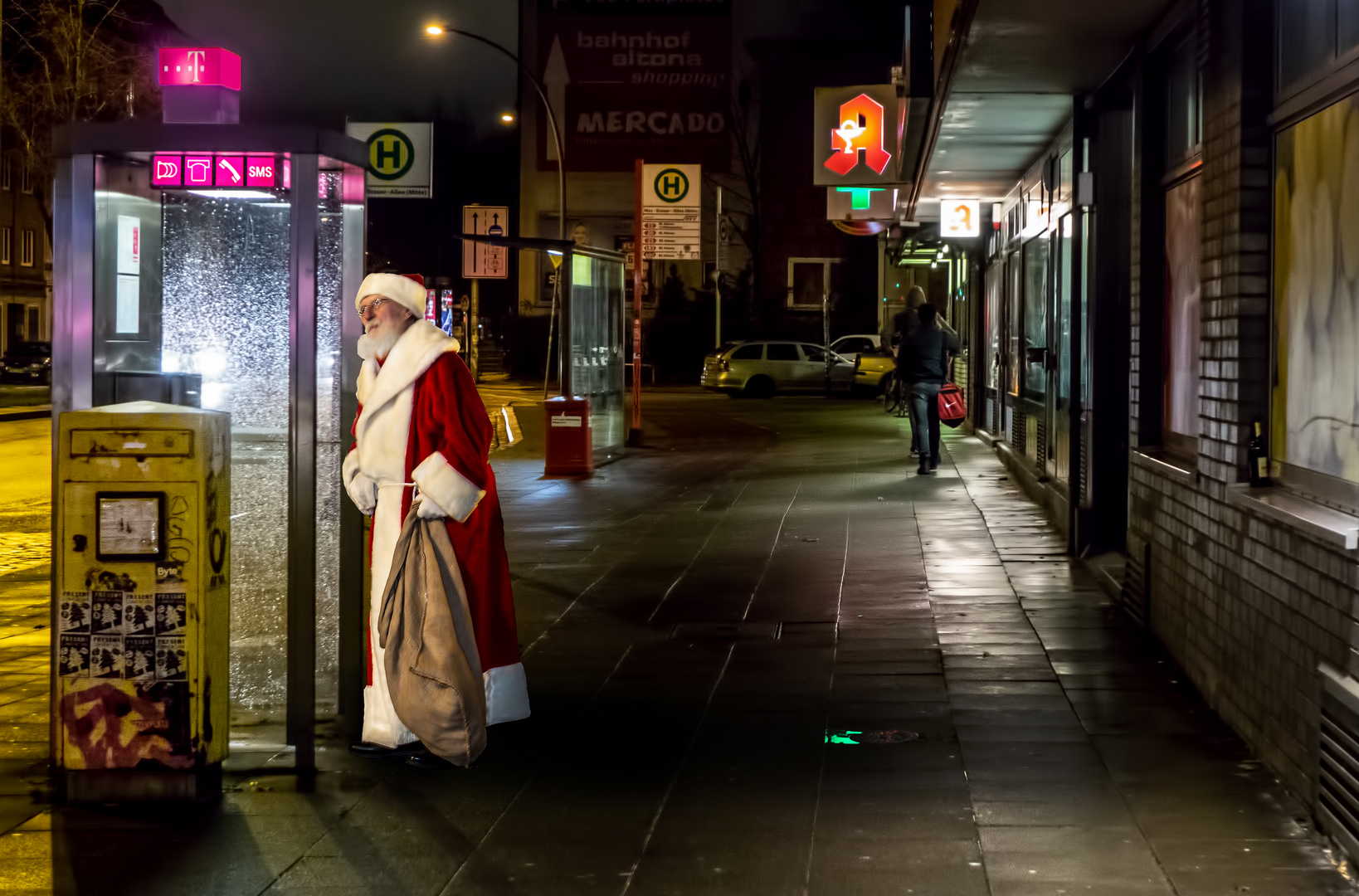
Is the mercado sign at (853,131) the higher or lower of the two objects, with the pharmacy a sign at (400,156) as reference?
higher

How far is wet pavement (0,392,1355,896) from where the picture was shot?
488 cm

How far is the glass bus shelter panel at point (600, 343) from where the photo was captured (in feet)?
65.5

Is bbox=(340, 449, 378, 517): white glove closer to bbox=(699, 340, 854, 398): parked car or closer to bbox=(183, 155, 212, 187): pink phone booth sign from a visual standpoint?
bbox=(183, 155, 212, 187): pink phone booth sign

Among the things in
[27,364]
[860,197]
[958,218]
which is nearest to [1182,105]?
[958,218]

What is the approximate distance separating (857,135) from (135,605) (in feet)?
59.9

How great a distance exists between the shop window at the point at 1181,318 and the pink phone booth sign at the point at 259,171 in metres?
4.77

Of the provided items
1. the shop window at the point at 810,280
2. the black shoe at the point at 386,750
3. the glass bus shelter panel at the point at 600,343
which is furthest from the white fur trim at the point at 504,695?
the shop window at the point at 810,280

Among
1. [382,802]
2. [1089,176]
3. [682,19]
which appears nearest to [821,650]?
[382,802]

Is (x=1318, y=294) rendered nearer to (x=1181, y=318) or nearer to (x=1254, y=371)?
(x=1254, y=371)

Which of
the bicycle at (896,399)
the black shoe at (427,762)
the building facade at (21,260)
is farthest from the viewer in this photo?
the building facade at (21,260)

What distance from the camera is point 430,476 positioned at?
19.3 feet

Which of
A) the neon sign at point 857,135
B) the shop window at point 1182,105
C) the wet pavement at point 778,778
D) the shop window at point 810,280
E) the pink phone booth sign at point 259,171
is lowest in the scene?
the wet pavement at point 778,778

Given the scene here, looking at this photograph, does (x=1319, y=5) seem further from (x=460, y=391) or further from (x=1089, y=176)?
(x=1089, y=176)

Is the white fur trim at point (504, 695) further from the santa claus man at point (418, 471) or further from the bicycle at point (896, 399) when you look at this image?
the bicycle at point (896, 399)
